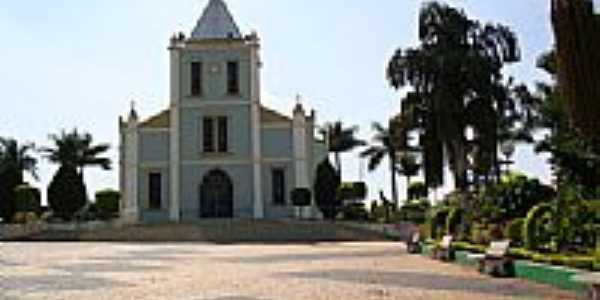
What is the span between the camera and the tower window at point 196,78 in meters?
51.7

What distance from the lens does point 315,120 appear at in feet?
173

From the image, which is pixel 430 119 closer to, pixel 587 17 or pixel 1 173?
pixel 1 173

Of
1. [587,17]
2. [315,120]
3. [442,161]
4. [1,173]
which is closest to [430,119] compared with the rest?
[442,161]

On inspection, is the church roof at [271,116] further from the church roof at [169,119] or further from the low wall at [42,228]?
the low wall at [42,228]

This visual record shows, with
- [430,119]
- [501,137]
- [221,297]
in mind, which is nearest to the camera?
[221,297]

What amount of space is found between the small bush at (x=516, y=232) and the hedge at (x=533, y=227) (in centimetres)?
153

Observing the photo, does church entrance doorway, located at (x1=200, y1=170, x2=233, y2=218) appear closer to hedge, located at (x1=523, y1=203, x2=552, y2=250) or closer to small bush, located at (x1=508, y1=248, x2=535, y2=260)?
hedge, located at (x1=523, y1=203, x2=552, y2=250)

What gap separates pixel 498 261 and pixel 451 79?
76.2 ft

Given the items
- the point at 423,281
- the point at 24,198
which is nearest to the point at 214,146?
the point at 24,198

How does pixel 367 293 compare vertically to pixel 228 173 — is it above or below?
below

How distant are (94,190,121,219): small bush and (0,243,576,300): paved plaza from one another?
26.7m

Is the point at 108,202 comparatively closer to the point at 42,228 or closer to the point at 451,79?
the point at 42,228

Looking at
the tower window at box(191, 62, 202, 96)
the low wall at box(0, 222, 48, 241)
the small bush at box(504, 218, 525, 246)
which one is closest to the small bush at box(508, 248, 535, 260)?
the small bush at box(504, 218, 525, 246)

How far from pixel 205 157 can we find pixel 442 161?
1471 centimetres
